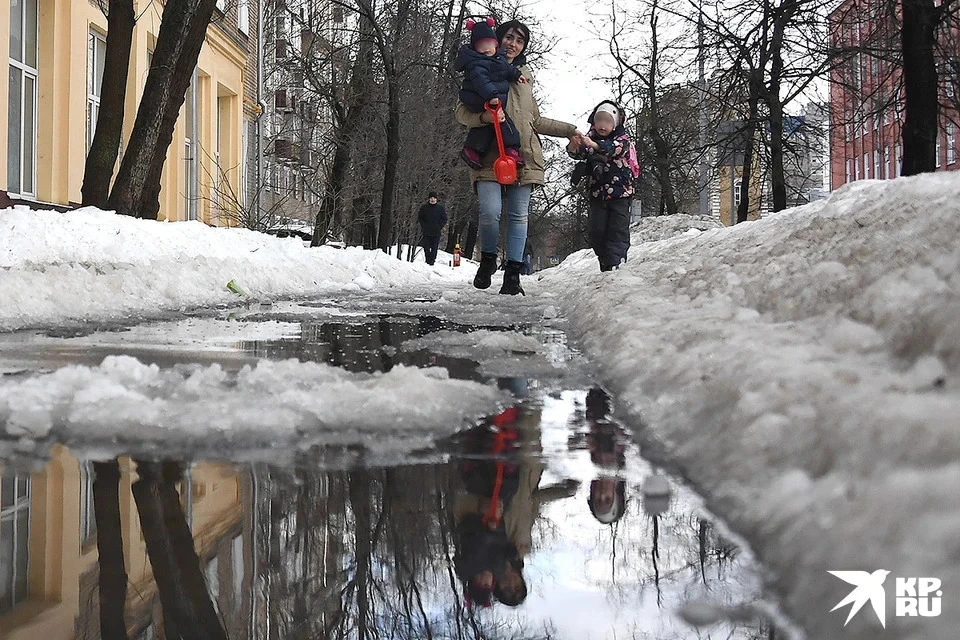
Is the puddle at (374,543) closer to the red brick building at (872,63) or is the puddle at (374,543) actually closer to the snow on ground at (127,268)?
the snow on ground at (127,268)

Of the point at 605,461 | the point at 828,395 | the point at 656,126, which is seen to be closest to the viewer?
the point at 828,395

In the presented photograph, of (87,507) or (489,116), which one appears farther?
(489,116)

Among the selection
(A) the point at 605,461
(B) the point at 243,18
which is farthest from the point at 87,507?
(B) the point at 243,18

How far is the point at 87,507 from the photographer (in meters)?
1.94

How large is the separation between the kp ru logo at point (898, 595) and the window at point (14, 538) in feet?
3.88

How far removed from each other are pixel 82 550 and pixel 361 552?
468 mm

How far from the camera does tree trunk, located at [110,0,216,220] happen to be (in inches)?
455

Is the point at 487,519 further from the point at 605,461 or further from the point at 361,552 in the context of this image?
the point at 605,461

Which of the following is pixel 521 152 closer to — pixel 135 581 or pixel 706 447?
pixel 706 447

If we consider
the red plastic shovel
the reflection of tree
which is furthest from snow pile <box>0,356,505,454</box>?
the red plastic shovel

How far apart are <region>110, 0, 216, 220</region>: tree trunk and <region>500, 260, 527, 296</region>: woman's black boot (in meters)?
4.78

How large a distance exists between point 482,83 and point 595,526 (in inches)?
264

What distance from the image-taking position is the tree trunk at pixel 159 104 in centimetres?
1156

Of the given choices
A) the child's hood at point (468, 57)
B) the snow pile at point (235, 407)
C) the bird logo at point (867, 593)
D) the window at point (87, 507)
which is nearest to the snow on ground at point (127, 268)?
the child's hood at point (468, 57)
